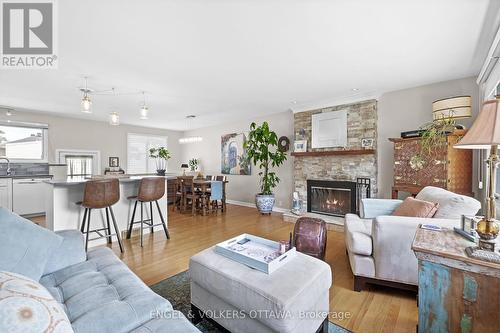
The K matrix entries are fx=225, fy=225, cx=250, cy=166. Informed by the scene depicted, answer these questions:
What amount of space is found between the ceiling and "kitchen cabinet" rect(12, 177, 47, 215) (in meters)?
1.70

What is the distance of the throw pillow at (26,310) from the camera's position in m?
0.55

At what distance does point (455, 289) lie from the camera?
3.71 feet

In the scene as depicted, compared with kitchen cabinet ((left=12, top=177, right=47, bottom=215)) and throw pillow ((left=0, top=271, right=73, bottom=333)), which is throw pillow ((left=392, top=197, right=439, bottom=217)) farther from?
kitchen cabinet ((left=12, top=177, right=47, bottom=215))

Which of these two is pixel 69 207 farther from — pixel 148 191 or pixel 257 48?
pixel 257 48

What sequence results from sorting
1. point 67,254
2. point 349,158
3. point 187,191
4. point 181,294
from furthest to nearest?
1. point 187,191
2. point 349,158
3. point 181,294
4. point 67,254

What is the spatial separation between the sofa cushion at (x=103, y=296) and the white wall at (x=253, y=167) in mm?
4240

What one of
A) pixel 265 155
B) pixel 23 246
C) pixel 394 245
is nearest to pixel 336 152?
pixel 265 155

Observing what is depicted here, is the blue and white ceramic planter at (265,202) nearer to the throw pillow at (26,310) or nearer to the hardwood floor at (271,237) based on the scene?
the hardwood floor at (271,237)

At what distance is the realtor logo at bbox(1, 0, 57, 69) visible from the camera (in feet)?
5.92

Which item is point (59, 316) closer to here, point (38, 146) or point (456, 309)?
point (456, 309)

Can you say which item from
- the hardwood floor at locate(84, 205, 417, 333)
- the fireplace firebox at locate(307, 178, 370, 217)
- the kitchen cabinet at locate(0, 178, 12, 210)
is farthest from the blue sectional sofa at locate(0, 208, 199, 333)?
the kitchen cabinet at locate(0, 178, 12, 210)

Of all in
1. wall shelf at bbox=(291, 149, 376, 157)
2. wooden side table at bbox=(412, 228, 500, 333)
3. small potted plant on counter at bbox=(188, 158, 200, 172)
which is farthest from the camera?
small potted plant on counter at bbox=(188, 158, 200, 172)

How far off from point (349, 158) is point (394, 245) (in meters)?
2.60

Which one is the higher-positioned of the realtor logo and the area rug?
the realtor logo
